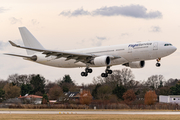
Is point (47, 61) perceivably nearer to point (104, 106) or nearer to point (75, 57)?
point (75, 57)

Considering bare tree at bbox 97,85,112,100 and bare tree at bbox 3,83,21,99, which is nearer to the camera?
bare tree at bbox 97,85,112,100

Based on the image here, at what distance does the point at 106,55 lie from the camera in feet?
175

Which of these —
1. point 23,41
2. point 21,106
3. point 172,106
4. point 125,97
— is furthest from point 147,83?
point 23,41

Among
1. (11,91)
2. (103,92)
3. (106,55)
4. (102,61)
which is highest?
(106,55)

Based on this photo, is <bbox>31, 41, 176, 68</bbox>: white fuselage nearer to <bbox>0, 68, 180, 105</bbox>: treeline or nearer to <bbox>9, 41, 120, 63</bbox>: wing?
<bbox>9, 41, 120, 63</bbox>: wing

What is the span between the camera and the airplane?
49.8 m

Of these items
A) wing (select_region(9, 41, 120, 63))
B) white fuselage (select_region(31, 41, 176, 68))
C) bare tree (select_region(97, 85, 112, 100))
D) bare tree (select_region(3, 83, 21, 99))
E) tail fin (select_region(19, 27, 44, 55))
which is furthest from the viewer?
bare tree (select_region(3, 83, 21, 99))

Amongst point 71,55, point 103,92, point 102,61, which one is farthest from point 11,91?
point 102,61

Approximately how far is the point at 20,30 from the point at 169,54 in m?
32.7

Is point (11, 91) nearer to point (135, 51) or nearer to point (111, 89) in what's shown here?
point (111, 89)

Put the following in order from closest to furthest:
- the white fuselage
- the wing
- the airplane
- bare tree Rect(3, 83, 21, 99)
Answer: the white fuselage
the airplane
the wing
bare tree Rect(3, 83, 21, 99)

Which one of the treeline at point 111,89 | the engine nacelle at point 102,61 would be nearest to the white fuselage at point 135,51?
the engine nacelle at point 102,61

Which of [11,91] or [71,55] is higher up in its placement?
[71,55]

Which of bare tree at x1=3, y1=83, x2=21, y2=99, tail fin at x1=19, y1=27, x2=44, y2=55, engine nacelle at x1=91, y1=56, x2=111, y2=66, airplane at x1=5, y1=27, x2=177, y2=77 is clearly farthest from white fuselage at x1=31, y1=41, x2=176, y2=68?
bare tree at x1=3, y1=83, x2=21, y2=99
